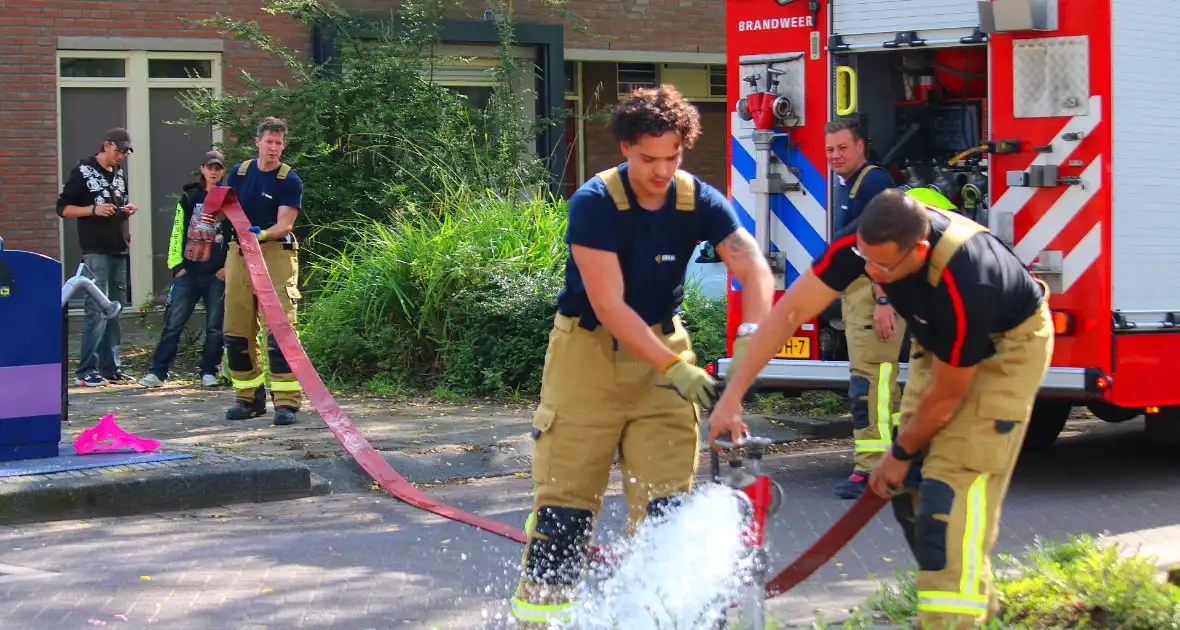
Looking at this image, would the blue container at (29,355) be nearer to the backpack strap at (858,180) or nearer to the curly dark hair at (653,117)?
the backpack strap at (858,180)

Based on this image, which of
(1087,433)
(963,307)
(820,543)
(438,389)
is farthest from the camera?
(438,389)

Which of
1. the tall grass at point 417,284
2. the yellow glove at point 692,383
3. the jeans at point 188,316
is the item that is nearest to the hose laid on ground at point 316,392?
the tall grass at point 417,284

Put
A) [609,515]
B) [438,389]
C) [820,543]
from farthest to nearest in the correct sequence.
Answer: [438,389]
[609,515]
[820,543]

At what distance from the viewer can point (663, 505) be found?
459 cm

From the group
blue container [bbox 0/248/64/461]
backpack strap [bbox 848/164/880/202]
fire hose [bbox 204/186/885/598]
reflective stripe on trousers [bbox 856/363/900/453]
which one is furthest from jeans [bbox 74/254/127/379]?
reflective stripe on trousers [bbox 856/363/900/453]

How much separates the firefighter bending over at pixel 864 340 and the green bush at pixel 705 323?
9.38ft

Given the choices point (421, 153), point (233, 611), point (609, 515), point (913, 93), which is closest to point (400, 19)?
point (421, 153)

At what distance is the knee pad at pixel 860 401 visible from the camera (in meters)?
7.67

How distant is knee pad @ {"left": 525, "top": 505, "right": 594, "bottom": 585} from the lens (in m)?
4.58

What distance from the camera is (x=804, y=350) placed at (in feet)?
28.3

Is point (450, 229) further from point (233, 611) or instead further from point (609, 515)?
point (233, 611)

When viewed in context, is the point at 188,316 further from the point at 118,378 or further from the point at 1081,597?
the point at 1081,597

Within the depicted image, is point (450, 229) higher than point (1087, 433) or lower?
higher

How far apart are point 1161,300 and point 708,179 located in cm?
1146
